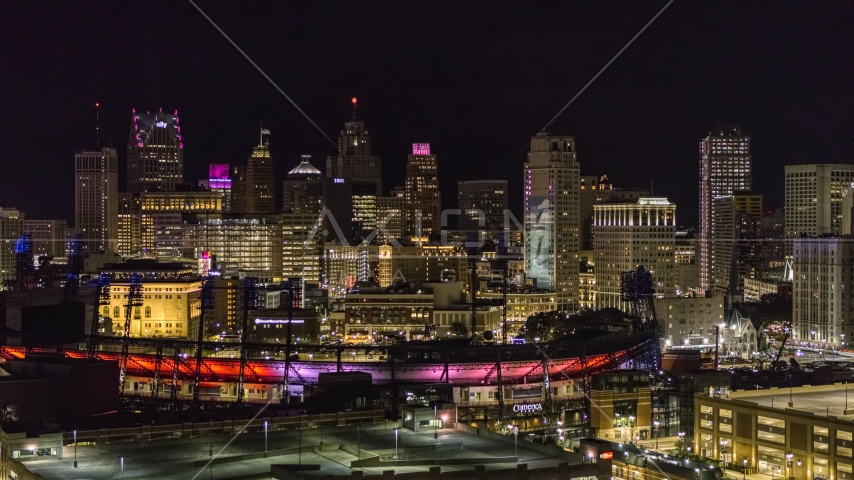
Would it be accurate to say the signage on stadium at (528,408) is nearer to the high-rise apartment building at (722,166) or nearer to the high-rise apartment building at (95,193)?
the high-rise apartment building at (722,166)

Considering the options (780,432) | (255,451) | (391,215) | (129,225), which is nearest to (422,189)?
(391,215)

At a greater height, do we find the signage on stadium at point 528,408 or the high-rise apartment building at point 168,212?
the high-rise apartment building at point 168,212

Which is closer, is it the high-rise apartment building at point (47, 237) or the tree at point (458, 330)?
the tree at point (458, 330)

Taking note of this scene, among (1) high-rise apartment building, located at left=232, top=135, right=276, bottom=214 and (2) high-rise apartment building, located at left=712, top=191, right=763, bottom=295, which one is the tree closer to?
(2) high-rise apartment building, located at left=712, top=191, right=763, bottom=295

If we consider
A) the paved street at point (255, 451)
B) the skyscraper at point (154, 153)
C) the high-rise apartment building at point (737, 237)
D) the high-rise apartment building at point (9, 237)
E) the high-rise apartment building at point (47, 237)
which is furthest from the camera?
the skyscraper at point (154, 153)

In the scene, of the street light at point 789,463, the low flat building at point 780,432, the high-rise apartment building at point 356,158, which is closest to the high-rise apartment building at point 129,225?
the high-rise apartment building at point 356,158

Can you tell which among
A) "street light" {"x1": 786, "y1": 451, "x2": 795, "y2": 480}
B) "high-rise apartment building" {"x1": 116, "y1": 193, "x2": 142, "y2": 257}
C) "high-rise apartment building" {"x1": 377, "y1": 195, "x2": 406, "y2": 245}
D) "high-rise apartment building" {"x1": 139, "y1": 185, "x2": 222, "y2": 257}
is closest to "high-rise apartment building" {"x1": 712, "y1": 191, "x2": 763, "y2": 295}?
"high-rise apartment building" {"x1": 377, "y1": 195, "x2": 406, "y2": 245}

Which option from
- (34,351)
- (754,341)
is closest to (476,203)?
(754,341)
